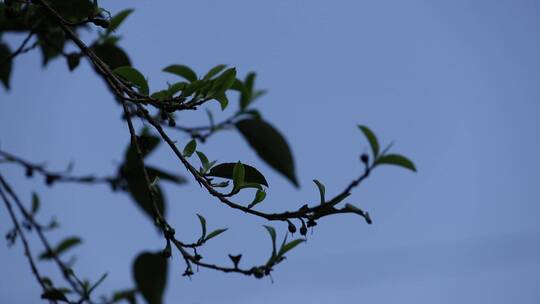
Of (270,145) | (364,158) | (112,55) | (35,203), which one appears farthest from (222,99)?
(35,203)

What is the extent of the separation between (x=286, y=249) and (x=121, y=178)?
3.63 feet

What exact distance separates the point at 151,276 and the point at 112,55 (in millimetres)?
805

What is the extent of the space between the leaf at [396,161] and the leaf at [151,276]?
82 cm

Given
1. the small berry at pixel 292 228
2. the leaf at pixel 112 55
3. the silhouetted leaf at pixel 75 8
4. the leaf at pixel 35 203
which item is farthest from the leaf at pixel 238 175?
the leaf at pixel 35 203

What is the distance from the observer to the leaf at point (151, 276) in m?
1.91

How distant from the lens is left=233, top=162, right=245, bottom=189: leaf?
150cm

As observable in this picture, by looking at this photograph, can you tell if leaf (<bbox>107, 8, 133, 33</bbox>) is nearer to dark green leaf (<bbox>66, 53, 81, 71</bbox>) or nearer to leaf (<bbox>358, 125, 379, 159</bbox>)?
dark green leaf (<bbox>66, 53, 81, 71</bbox>)

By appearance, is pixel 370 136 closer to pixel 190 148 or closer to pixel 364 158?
pixel 364 158

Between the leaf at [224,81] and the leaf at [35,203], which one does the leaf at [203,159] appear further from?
the leaf at [35,203]

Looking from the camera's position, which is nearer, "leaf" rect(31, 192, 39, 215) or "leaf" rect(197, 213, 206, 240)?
"leaf" rect(197, 213, 206, 240)

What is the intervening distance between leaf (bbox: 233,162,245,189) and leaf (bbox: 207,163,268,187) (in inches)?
1.1

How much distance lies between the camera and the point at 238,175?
1508 mm

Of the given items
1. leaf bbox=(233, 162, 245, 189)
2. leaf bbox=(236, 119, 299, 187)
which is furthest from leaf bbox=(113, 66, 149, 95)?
leaf bbox=(236, 119, 299, 187)

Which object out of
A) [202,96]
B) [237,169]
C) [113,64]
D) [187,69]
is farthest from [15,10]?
[237,169]
